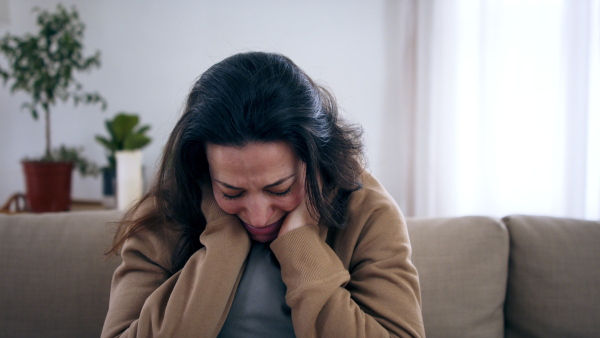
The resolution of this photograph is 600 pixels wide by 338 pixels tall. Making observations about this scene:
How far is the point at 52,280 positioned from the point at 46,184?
1.35 meters

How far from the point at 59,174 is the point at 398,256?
1.98 meters

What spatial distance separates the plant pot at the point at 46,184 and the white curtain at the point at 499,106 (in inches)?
68.0

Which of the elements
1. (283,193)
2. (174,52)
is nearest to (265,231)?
(283,193)

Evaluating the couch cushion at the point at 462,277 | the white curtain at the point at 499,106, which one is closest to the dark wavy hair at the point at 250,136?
the couch cushion at the point at 462,277

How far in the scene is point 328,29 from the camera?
2.76 meters

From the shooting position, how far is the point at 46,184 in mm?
2348

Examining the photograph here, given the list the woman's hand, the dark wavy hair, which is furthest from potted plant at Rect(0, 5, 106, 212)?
the woman's hand

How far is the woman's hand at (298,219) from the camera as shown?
0.94 m

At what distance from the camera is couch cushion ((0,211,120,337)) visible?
115 centimetres

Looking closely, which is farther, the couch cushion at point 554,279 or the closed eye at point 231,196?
the couch cushion at point 554,279

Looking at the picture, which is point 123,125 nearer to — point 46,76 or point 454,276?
point 46,76

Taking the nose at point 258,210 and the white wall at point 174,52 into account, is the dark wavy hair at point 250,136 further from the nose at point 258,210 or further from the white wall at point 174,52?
the white wall at point 174,52

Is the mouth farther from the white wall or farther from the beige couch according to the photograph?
the white wall

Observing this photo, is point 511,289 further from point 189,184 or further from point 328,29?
point 328,29
